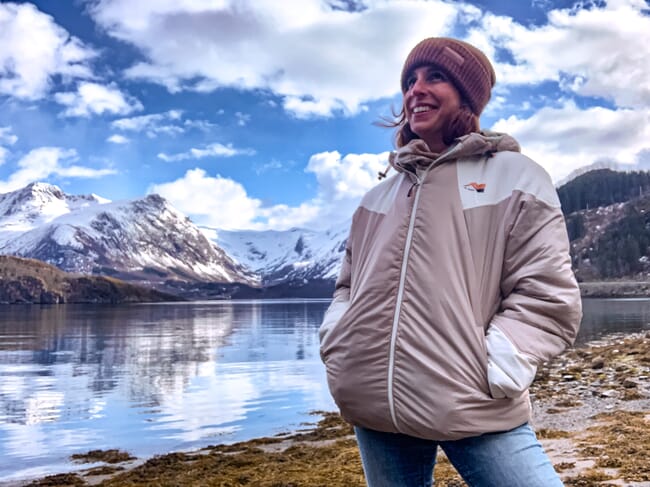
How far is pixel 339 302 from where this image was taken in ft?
9.95

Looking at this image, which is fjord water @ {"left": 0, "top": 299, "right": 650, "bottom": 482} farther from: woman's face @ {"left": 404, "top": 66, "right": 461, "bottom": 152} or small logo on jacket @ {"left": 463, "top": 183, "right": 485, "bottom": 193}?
small logo on jacket @ {"left": 463, "top": 183, "right": 485, "bottom": 193}

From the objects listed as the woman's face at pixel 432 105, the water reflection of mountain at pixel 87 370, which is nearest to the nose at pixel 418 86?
the woman's face at pixel 432 105

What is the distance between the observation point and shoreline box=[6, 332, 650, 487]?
26.0 ft

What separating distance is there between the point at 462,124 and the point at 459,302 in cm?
97

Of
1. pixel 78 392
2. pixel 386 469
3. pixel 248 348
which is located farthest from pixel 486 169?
pixel 248 348

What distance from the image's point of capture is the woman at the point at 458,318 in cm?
236

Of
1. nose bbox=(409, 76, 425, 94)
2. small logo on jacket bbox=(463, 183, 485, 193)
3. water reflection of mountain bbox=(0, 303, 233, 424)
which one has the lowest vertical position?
water reflection of mountain bbox=(0, 303, 233, 424)

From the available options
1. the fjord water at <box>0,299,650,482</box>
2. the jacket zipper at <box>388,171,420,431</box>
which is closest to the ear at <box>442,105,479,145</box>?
the jacket zipper at <box>388,171,420,431</box>

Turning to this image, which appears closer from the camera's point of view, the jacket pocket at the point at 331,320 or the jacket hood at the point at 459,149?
the jacket hood at the point at 459,149

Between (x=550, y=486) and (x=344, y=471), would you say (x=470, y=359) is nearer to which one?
(x=550, y=486)

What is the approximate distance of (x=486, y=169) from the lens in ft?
8.74

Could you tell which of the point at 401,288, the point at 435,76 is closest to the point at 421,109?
the point at 435,76

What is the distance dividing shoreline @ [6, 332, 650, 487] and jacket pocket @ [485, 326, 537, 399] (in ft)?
17.6

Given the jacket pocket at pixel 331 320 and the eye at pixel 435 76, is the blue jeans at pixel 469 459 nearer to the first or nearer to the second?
the jacket pocket at pixel 331 320
